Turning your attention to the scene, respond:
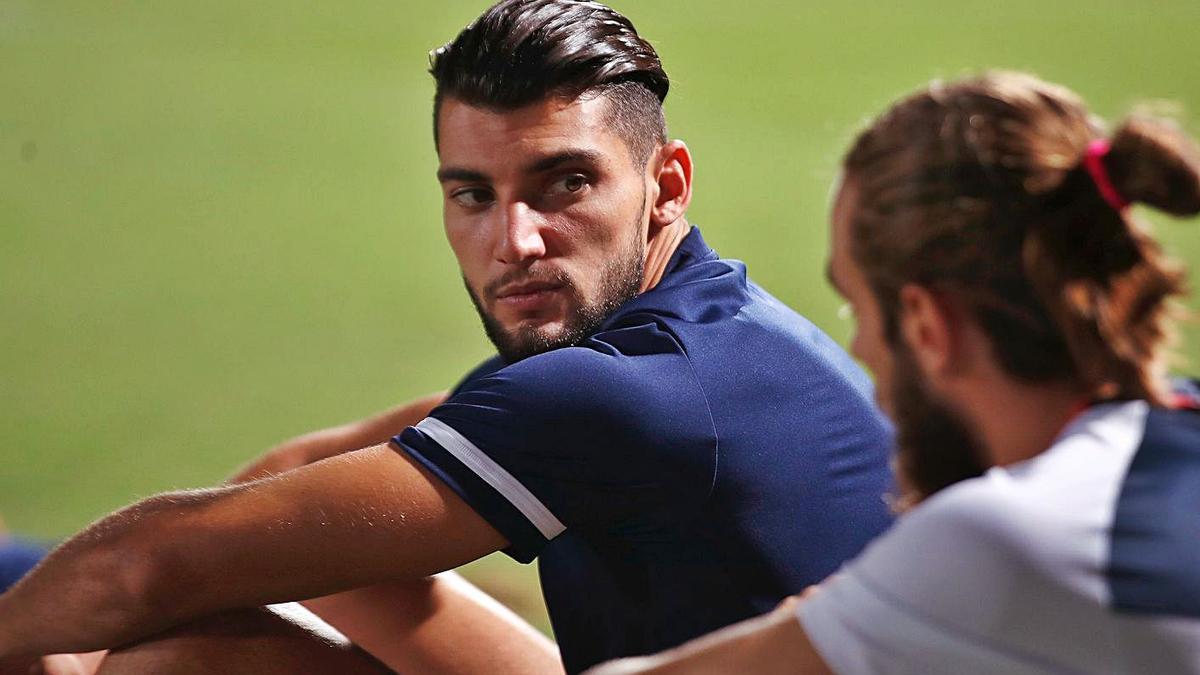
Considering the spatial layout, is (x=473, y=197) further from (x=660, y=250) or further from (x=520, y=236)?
(x=660, y=250)

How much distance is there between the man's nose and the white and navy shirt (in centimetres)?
103

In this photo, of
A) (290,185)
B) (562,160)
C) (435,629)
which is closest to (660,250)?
(562,160)

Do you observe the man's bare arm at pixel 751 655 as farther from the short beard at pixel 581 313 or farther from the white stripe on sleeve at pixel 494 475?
the short beard at pixel 581 313

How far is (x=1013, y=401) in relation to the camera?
1347 millimetres

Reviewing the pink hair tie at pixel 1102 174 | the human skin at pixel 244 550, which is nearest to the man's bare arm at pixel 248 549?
the human skin at pixel 244 550

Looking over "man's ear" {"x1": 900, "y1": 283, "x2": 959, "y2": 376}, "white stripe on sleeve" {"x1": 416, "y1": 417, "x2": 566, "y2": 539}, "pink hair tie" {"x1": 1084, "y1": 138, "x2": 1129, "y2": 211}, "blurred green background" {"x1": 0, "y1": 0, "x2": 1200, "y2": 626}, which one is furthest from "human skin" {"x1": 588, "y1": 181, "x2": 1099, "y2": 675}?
"blurred green background" {"x1": 0, "y1": 0, "x2": 1200, "y2": 626}

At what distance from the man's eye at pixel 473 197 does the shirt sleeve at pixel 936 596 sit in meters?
1.14

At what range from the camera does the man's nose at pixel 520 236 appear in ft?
7.14

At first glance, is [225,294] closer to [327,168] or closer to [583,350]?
[327,168]

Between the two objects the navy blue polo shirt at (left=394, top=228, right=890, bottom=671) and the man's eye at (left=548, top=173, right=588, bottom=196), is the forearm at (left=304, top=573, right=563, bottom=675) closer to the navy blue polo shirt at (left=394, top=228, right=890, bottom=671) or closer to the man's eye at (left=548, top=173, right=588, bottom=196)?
the navy blue polo shirt at (left=394, top=228, right=890, bottom=671)

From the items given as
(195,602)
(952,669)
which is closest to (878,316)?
(952,669)

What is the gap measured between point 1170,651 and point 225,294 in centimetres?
511

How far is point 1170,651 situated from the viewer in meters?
1.18

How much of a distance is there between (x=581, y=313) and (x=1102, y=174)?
3.23 ft
